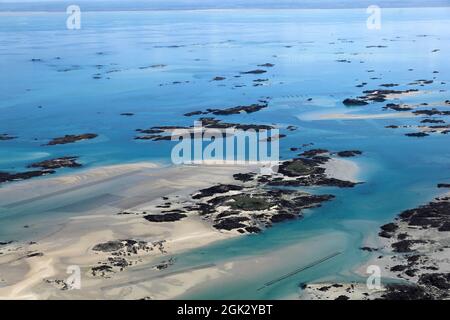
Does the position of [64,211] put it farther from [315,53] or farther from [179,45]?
[179,45]

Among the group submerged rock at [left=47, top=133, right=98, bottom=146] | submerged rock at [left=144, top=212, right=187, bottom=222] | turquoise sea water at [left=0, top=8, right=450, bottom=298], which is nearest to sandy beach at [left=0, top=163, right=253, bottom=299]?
submerged rock at [left=144, top=212, right=187, bottom=222]

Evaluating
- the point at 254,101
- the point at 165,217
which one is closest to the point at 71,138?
the point at 165,217

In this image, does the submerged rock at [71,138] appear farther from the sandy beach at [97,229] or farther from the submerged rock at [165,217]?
the submerged rock at [165,217]

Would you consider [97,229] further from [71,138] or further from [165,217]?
[71,138]

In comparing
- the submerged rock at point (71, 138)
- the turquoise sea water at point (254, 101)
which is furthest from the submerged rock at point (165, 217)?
the submerged rock at point (71, 138)

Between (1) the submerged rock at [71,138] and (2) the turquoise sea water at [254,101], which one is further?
(1) the submerged rock at [71,138]

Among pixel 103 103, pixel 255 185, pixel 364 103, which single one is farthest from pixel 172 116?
pixel 255 185

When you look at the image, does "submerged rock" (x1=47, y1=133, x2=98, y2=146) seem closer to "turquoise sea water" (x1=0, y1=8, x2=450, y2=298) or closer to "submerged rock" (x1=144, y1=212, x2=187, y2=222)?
"turquoise sea water" (x1=0, y1=8, x2=450, y2=298)

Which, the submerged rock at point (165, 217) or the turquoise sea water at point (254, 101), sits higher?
the turquoise sea water at point (254, 101)
